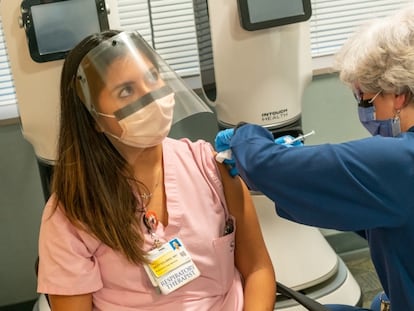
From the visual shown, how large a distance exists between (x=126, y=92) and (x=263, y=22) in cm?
72

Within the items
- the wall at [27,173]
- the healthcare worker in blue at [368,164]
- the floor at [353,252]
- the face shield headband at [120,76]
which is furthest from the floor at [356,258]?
the face shield headband at [120,76]

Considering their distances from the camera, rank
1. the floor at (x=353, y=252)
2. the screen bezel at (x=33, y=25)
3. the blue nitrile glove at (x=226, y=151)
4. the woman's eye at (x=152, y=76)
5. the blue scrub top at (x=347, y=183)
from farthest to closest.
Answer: the floor at (x=353, y=252) < the screen bezel at (x=33, y=25) < the blue nitrile glove at (x=226, y=151) < the woman's eye at (x=152, y=76) < the blue scrub top at (x=347, y=183)

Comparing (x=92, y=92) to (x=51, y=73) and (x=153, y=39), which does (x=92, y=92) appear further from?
Answer: (x=153, y=39)

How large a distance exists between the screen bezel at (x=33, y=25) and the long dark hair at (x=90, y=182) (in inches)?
16.6

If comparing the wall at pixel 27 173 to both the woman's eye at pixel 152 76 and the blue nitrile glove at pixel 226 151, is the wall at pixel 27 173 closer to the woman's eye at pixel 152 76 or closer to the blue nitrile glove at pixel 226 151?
the blue nitrile glove at pixel 226 151

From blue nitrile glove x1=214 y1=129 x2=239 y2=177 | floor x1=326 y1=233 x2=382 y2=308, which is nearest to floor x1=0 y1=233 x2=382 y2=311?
floor x1=326 y1=233 x2=382 y2=308

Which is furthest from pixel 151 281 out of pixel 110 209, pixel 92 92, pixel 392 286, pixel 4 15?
pixel 4 15

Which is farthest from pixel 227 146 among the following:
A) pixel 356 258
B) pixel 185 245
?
pixel 356 258

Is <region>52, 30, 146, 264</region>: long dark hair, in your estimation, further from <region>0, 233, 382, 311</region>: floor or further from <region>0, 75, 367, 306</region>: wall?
<region>0, 233, 382, 311</region>: floor

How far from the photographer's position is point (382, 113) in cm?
154

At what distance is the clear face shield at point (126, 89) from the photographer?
1.46 m

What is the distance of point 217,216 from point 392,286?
481 millimetres

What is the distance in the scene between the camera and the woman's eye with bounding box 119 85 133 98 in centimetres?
147

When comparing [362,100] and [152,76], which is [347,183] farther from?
[152,76]
